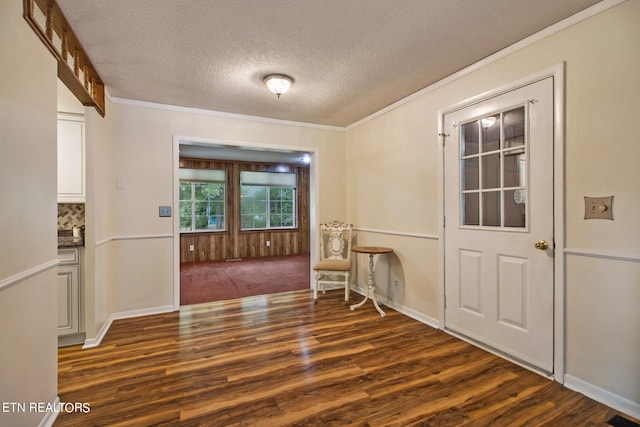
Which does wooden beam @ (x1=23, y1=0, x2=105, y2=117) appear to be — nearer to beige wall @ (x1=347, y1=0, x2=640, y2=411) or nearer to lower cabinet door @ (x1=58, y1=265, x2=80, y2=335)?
lower cabinet door @ (x1=58, y1=265, x2=80, y2=335)

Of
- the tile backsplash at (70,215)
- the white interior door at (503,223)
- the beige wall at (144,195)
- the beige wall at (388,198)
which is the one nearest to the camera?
the beige wall at (388,198)

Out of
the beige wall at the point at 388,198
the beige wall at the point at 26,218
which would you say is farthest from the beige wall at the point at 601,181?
the beige wall at the point at 26,218

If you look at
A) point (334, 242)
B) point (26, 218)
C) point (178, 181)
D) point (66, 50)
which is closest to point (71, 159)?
point (178, 181)

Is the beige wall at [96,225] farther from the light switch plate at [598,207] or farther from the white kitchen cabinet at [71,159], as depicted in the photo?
the light switch plate at [598,207]

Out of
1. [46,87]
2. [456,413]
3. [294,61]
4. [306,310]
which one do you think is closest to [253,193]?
[306,310]

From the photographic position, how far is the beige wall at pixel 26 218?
1285mm

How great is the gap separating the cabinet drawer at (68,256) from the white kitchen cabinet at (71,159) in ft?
2.11

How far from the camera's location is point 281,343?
8.82 ft

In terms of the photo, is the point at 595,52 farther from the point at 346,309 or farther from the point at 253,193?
the point at 253,193

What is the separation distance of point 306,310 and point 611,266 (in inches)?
108

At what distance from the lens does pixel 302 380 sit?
6.91 feet

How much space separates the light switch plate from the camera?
1.81 metres

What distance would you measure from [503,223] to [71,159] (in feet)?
13.3

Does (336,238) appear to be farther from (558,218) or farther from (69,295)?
(69,295)
